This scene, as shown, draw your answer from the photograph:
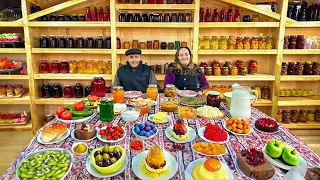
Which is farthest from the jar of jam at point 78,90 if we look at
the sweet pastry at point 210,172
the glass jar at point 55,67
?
the sweet pastry at point 210,172

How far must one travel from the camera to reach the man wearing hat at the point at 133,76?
2918 mm

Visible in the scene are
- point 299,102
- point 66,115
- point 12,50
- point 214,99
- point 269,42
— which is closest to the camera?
point 66,115

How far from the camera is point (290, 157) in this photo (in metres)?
1.11

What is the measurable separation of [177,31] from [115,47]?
0.97 meters

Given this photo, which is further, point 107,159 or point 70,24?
point 70,24

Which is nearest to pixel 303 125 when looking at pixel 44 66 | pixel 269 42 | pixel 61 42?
pixel 269 42

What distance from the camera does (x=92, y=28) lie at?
365 centimetres

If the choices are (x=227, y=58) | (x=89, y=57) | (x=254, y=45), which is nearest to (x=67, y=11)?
(x=89, y=57)

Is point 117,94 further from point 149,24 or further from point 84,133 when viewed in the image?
point 149,24

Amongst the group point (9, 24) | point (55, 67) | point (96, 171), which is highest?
point (9, 24)

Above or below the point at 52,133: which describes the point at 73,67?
above

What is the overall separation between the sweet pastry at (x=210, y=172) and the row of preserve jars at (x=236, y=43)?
2.63 m

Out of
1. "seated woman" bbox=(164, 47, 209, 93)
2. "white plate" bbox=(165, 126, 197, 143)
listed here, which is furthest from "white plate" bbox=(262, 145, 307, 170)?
"seated woman" bbox=(164, 47, 209, 93)

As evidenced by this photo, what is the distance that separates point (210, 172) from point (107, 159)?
1.50ft
